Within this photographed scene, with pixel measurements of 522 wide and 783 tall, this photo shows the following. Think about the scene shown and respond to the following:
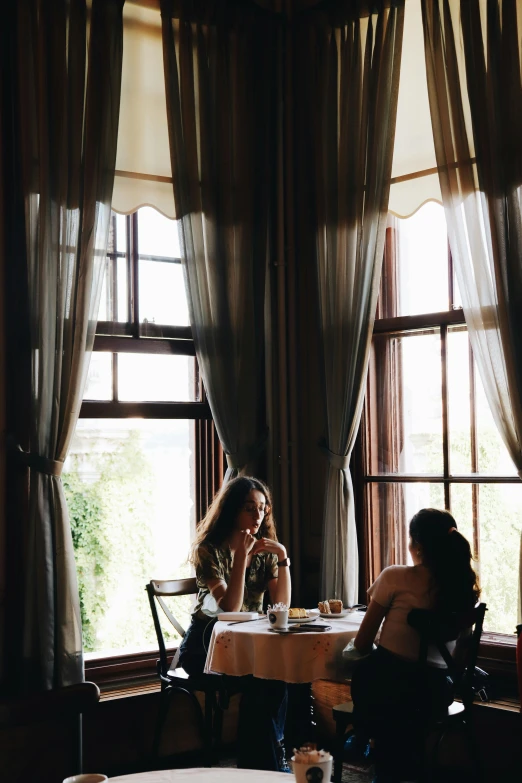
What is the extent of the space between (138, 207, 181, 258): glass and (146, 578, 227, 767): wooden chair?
5.67 feet

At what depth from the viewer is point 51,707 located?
10.4 ft

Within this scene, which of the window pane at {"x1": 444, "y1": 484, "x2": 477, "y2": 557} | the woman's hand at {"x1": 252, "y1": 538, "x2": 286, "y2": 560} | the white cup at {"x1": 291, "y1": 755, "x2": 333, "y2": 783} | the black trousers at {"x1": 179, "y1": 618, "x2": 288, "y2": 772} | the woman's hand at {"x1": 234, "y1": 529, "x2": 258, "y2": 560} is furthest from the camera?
the window pane at {"x1": 444, "y1": 484, "x2": 477, "y2": 557}

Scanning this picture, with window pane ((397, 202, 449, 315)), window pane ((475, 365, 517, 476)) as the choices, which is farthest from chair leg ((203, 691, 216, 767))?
window pane ((397, 202, 449, 315))

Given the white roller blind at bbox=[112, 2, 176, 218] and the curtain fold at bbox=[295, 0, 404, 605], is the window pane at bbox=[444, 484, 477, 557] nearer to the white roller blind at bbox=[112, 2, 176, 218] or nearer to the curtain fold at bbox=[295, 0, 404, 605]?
the curtain fold at bbox=[295, 0, 404, 605]

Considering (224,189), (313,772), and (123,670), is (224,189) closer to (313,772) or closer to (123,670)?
(123,670)

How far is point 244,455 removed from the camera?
4.73 m

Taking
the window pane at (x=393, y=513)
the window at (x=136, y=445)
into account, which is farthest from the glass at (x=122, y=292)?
the window pane at (x=393, y=513)

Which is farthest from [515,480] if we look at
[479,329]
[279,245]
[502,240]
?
[279,245]

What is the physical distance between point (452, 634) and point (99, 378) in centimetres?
220

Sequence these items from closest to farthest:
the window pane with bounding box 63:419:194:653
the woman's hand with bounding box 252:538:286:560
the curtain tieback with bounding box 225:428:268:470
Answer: the woman's hand with bounding box 252:538:286:560 < the window pane with bounding box 63:419:194:653 < the curtain tieback with bounding box 225:428:268:470

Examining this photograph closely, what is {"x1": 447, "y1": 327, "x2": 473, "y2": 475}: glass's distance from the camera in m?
4.28

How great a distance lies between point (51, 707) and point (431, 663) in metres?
1.41

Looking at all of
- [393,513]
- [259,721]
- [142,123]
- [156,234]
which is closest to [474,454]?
[393,513]

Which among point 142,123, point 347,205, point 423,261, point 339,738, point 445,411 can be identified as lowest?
point 339,738
